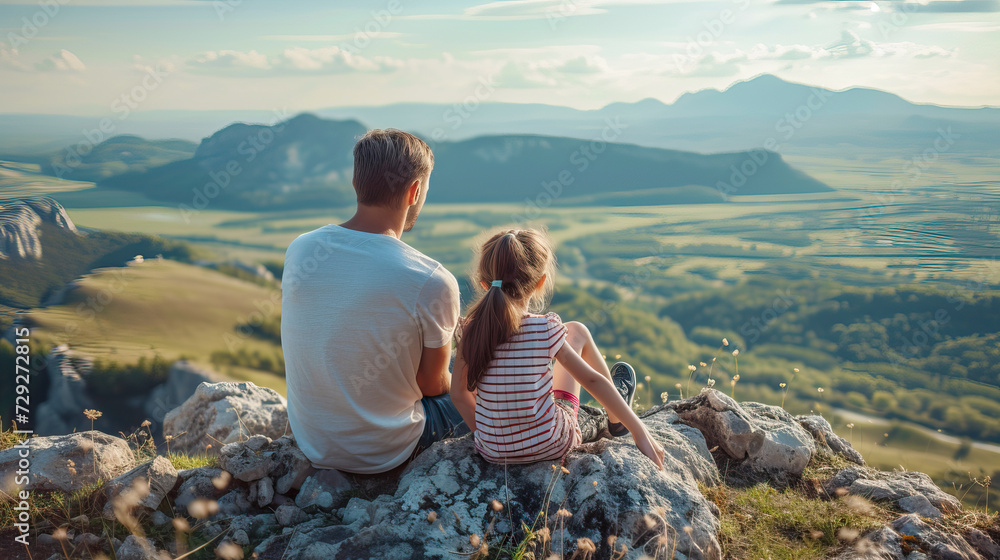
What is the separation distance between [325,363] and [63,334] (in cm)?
3132

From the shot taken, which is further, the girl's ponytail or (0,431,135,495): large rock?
(0,431,135,495): large rock

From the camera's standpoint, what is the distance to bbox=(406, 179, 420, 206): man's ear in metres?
3.00

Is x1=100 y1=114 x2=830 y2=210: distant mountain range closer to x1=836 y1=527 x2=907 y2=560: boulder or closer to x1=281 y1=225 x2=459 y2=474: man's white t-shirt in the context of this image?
x1=281 y1=225 x2=459 y2=474: man's white t-shirt

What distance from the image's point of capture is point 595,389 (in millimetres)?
2932

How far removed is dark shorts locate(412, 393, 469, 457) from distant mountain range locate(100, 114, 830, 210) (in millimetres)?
60436

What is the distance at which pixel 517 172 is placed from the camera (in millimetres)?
94562

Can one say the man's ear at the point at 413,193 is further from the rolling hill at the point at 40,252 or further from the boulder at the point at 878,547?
the rolling hill at the point at 40,252

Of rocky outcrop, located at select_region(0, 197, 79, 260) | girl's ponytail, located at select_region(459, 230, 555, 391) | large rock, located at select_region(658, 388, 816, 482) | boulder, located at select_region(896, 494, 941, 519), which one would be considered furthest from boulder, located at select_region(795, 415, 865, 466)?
rocky outcrop, located at select_region(0, 197, 79, 260)

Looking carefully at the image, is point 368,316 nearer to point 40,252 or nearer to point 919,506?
point 919,506

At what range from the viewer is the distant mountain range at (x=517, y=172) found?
62.3 meters

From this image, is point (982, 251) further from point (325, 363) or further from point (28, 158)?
point (28, 158)

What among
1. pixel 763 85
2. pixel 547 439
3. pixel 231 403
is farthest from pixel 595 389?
pixel 763 85

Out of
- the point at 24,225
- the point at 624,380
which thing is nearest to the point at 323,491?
the point at 624,380

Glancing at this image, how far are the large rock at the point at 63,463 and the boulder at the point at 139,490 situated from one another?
0.35 meters
